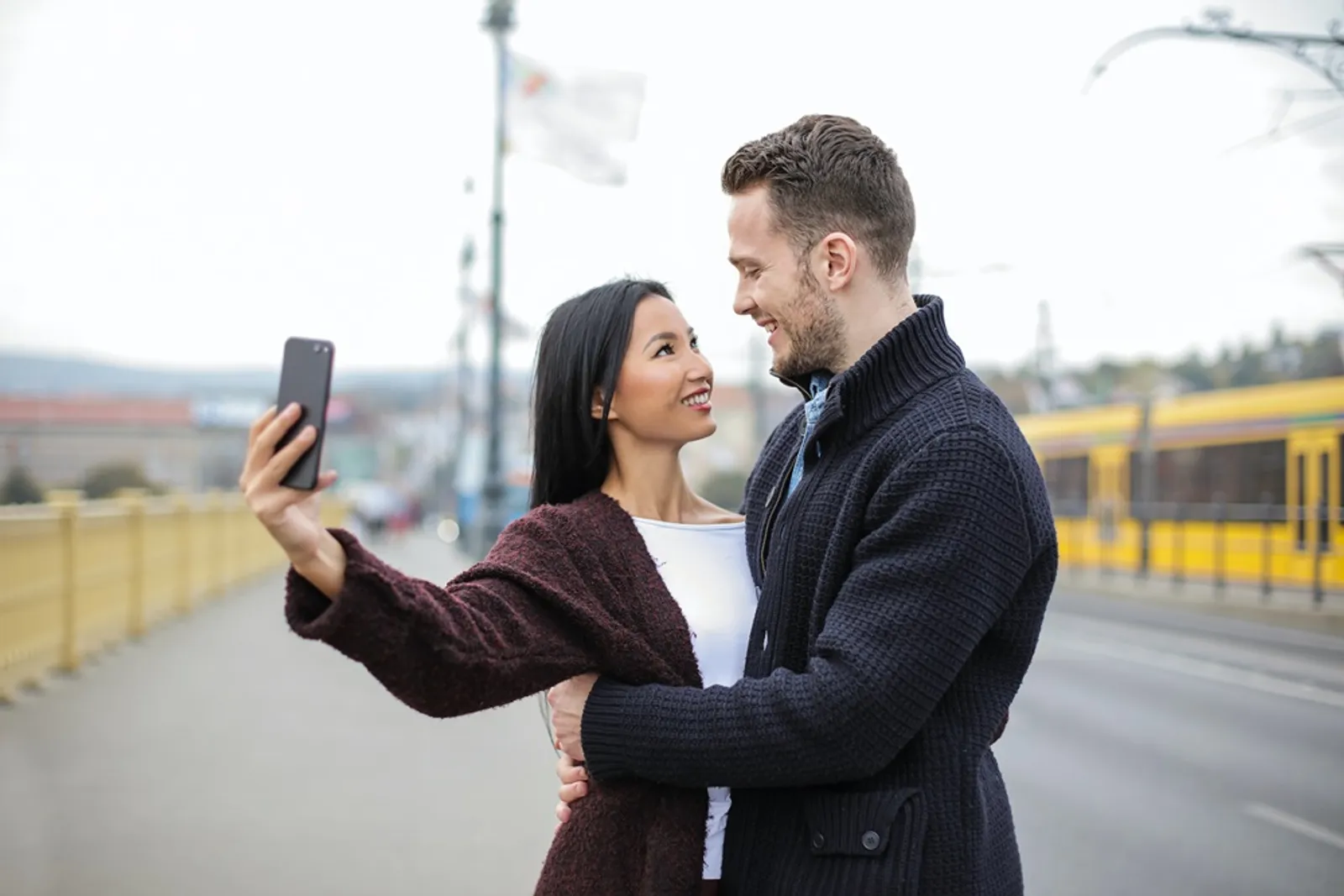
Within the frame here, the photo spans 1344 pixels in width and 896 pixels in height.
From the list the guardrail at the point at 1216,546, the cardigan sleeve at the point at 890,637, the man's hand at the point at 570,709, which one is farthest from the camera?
the guardrail at the point at 1216,546

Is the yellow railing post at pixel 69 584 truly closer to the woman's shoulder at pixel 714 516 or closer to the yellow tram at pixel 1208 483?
the woman's shoulder at pixel 714 516

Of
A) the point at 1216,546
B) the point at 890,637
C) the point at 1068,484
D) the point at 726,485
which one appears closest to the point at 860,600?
the point at 890,637

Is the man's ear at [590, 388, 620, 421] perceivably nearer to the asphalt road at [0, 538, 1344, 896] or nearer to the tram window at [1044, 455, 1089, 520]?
the asphalt road at [0, 538, 1344, 896]

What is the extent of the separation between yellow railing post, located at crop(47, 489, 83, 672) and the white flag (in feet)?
17.9

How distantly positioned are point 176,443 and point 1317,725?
37802mm

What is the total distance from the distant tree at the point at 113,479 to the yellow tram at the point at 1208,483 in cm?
1336

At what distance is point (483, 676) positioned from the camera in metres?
2.00

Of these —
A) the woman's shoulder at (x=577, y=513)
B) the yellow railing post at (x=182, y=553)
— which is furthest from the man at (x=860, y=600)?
the yellow railing post at (x=182, y=553)

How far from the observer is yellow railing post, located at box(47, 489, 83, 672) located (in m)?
10.8

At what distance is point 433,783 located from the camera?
7.05 metres

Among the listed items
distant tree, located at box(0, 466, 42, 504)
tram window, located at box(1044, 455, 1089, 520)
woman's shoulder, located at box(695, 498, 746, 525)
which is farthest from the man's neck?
tram window, located at box(1044, 455, 1089, 520)

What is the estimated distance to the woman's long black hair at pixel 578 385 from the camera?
2.61 metres

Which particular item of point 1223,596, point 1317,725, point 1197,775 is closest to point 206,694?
point 1197,775

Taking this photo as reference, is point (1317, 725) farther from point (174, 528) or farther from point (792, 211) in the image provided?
point (174, 528)
